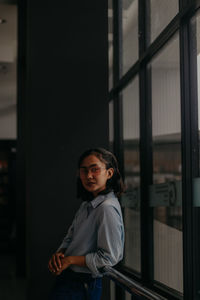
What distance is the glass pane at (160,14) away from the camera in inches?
111

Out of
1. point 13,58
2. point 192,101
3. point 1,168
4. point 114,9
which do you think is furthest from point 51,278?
point 1,168

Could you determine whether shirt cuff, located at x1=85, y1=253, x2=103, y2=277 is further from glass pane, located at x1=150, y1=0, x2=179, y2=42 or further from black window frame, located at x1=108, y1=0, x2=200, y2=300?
glass pane, located at x1=150, y1=0, x2=179, y2=42

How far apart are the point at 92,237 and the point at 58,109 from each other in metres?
1.65

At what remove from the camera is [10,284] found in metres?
6.15

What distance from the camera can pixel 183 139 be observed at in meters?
2.47

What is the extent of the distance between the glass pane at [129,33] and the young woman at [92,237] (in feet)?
5.66

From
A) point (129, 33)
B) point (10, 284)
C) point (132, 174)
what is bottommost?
point (10, 284)

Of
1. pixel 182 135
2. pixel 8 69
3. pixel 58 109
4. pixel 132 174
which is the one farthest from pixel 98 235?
pixel 8 69

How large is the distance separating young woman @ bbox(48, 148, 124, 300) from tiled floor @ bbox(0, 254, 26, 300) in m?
3.36

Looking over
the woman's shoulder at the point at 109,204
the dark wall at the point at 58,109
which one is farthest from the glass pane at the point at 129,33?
the woman's shoulder at the point at 109,204

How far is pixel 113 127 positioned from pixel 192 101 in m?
2.09

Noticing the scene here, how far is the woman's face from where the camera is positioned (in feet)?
7.04

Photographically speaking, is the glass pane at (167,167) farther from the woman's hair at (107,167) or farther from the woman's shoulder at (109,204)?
the woman's shoulder at (109,204)

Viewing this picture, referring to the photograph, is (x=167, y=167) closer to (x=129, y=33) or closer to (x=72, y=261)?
(x=72, y=261)
